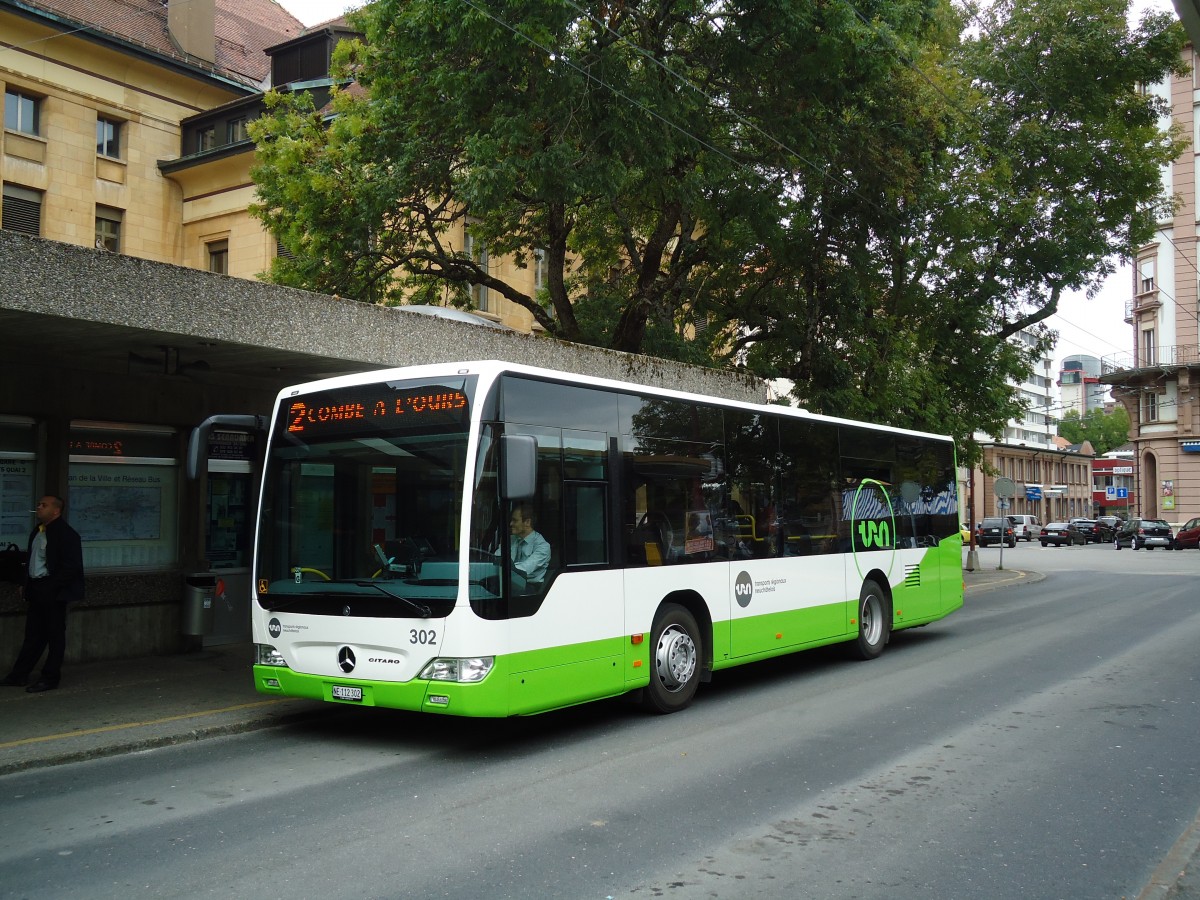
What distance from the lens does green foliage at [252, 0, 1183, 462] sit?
1478 centimetres

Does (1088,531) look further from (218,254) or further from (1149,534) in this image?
(218,254)

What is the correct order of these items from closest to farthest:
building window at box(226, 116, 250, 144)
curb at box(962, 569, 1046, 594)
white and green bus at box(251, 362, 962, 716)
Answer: white and green bus at box(251, 362, 962, 716) → curb at box(962, 569, 1046, 594) → building window at box(226, 116, 250, 144)

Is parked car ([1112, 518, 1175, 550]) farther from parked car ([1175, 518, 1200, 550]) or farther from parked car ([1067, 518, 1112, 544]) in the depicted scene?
parked car ([1067, 518, 1112, 544])

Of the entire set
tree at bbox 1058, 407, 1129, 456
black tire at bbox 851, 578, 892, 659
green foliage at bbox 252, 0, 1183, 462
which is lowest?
black tire at bbox 851, 578, 892, 659

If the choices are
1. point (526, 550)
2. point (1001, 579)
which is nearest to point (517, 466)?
point (526, 550)

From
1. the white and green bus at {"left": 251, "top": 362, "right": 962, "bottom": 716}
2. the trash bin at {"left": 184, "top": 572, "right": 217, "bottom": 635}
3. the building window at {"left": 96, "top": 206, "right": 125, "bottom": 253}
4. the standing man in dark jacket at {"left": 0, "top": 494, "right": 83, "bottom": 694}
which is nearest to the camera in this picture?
the white and green bus at {"left": 251, "top": 362, "right": 962, "bottom": 716}

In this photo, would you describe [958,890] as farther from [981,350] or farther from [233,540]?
[981,350]

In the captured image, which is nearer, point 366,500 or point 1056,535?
point 366,500

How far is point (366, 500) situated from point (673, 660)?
3.21 meters

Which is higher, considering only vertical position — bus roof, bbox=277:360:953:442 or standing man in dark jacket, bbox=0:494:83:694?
bus roof, bbox=277:360:953:442

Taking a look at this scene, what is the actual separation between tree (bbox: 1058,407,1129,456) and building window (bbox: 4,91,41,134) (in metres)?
123

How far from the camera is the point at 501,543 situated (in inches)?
294

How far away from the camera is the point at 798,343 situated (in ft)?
67.9

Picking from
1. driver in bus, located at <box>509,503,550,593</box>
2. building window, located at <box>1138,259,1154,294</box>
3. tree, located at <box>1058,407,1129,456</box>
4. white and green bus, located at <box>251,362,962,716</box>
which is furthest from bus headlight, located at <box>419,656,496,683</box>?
tree, located at <box>1058,407,1129,456</box>
